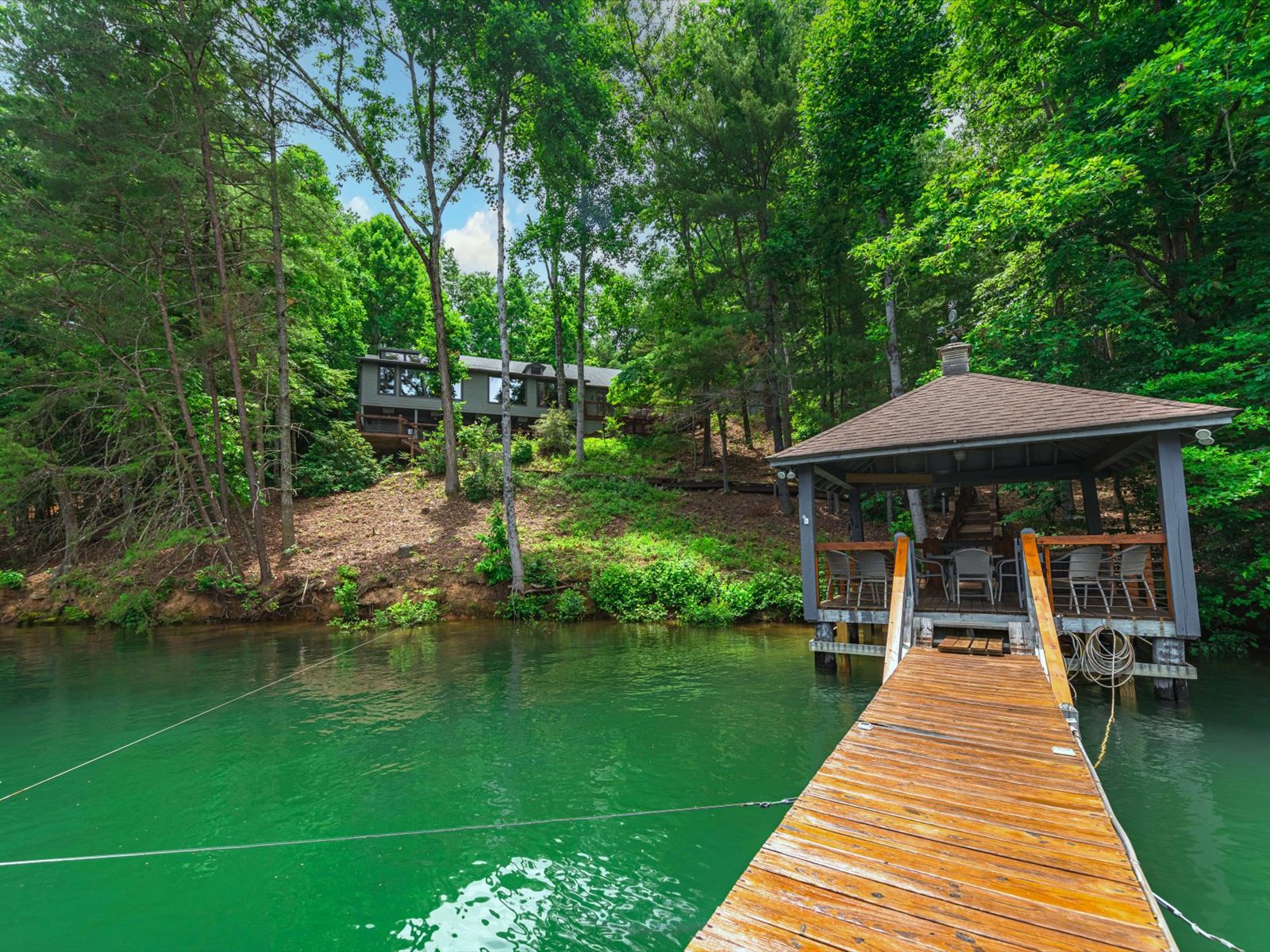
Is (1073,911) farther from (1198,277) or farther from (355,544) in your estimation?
(355,544)

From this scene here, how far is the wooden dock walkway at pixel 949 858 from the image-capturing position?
1974 mm

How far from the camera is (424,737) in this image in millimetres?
6383

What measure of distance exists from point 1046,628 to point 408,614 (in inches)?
518

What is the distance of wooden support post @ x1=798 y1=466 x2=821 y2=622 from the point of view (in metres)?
8.09

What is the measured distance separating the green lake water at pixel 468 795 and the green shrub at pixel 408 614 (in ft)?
12.6

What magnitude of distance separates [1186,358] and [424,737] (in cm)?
1273

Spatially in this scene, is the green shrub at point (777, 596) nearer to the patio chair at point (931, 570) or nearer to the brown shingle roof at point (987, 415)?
the patio chair at point (931, 570)

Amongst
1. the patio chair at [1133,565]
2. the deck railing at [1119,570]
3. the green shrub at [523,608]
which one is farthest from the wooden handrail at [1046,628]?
the green shrub at [523,608]

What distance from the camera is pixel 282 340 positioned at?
50.9 ft

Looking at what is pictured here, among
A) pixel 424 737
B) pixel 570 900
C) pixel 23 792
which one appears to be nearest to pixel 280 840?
pixel 424 737

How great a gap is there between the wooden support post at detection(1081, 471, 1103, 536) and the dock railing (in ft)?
12.9

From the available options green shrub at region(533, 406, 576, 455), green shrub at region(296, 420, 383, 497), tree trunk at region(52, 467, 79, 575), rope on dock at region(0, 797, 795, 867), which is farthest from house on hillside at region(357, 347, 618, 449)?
rope on dock at region(0, 797, 795, 867)

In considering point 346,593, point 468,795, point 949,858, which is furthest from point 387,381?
point 949,858

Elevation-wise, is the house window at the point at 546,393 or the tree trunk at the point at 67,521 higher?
the house window at the point at 546,393
